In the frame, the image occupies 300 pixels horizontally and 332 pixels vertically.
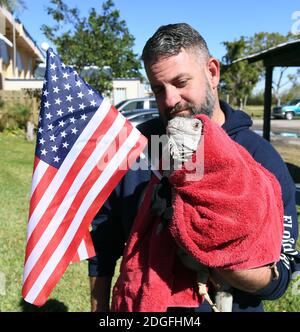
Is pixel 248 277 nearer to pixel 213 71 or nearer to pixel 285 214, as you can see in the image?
pixel 285 214

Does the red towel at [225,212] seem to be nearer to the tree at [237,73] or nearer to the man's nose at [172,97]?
the man's nose at [172,97]

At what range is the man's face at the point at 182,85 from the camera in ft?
5.25

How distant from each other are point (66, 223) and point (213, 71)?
976 millimetres

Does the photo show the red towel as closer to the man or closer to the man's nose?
the man

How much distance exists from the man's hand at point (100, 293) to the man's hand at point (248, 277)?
2.53 ft

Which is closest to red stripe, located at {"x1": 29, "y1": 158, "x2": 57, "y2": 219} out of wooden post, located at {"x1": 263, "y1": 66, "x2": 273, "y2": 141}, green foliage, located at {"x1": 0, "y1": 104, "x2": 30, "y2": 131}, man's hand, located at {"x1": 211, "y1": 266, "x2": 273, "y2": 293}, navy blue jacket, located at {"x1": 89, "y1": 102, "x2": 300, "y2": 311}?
navy blue jacket, located at {"x1": 89, "y1": 102, "x2": 300, "y2": 311}

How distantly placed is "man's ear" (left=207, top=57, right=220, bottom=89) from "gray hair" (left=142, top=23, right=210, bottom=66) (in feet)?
0.10

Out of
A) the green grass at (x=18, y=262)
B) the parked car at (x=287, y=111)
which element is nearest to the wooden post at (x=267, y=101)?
the green grass at (x=18, y=262)

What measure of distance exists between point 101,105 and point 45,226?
64 cm

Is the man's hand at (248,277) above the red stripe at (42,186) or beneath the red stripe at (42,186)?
beneath

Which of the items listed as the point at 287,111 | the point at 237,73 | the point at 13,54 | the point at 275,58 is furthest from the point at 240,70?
the point at 275,58

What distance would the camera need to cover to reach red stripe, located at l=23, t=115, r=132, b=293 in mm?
1926

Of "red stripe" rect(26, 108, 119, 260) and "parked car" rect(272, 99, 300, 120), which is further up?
"parked car" rect(272, 99, 300, 120)

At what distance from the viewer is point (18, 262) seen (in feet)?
16.9
